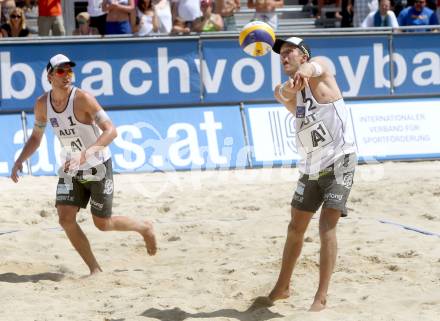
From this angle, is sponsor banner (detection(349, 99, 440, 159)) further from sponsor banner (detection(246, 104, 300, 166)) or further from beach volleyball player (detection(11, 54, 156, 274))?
beach volleyball player (detection(11, 54, 156, 274))

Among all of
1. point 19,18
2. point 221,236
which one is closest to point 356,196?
point 221,236

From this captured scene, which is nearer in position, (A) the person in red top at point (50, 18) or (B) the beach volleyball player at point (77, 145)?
(B) the beach volleyball player at point (77, 145)

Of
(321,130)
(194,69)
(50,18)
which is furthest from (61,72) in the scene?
(50,18)

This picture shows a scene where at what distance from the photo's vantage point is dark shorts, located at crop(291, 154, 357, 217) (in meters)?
6.23

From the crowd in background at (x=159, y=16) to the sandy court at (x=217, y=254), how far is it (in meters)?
2.55

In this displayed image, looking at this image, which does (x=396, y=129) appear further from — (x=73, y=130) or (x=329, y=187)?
(x=329, y=187)

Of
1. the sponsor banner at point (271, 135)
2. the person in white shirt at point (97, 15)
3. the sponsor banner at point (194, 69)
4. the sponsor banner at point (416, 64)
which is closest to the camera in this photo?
the sponsor banner at point (194, 69)

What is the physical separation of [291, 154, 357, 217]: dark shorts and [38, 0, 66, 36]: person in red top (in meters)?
8.13

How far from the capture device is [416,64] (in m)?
13.4

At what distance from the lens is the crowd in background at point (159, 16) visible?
1339 cm

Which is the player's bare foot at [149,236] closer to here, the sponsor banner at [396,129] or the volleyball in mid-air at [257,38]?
the volleyball in mid-air at [257,38]

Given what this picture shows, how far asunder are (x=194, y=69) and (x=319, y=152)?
6687 millimetres

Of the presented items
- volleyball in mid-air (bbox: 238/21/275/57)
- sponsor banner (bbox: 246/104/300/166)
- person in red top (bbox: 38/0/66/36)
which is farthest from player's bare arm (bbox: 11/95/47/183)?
person in red top (bbox: 38/0/66/36)

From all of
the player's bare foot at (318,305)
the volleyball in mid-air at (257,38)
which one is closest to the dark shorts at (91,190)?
the volleyball in mid-air at (257,38)
